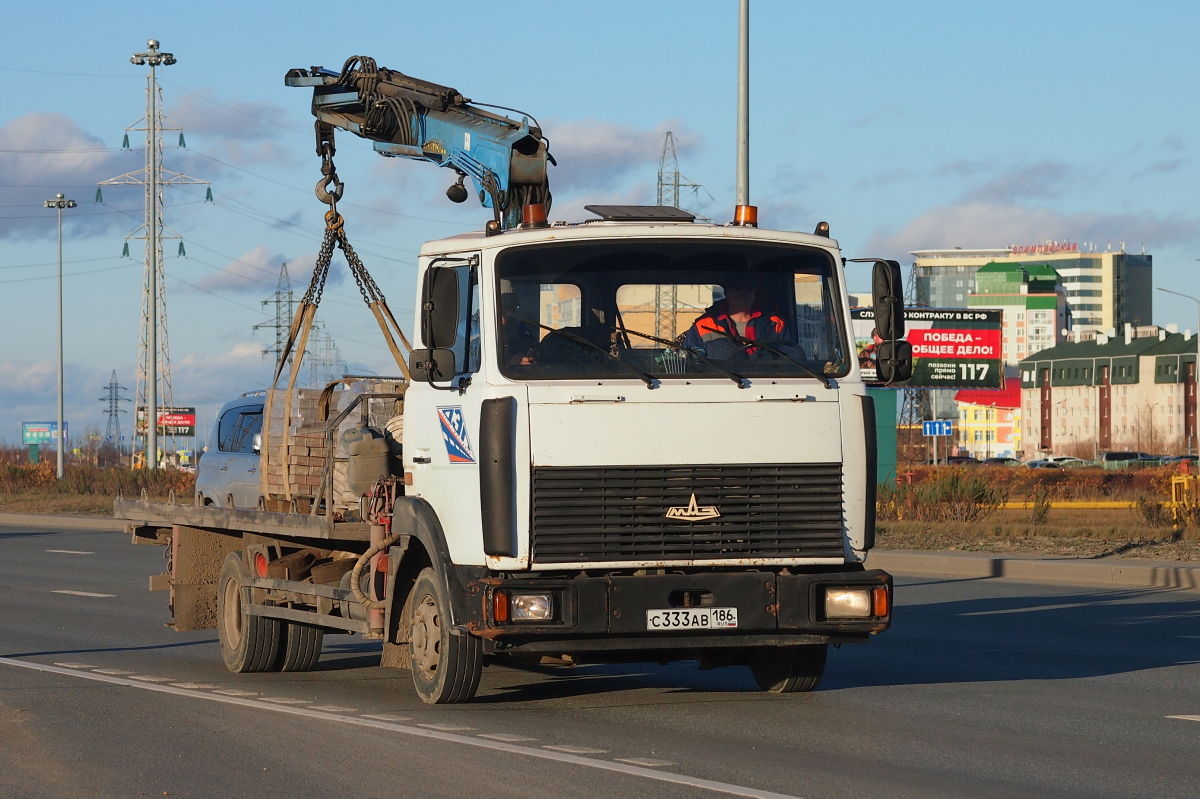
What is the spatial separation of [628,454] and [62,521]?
3449cm

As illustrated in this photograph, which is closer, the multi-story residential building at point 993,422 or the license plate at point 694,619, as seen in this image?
the license plate at point 694,619

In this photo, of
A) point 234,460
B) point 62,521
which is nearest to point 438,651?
point 234,460

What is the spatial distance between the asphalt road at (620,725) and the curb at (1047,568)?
19.4 feet

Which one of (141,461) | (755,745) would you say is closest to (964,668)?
(755,745)

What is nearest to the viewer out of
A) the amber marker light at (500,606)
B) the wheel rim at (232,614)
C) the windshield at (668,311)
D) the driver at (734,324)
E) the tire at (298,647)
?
the amber marker light at (500,606)

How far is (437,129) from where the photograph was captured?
45.1 feet

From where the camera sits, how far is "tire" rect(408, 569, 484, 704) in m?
9.16

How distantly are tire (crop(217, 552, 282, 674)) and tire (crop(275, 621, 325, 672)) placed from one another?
6 cm

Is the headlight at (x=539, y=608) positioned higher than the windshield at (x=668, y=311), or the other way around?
the windshield at (x=668, y=311)

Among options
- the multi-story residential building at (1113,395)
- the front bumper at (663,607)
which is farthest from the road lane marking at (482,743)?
the multi-story residential building at (1113,395)

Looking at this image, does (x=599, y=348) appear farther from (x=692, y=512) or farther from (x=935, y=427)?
(x=935, y=427)

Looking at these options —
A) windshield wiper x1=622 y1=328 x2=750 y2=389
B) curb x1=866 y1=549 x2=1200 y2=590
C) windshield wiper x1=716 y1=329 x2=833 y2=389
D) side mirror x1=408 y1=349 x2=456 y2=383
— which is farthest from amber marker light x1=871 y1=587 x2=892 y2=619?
curb x1=866 y1=549 x2=1200 y2=590

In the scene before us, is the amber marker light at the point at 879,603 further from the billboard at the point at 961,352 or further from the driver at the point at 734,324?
the billboard at the point at 961,352

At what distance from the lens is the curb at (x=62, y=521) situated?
3909 centimetres
